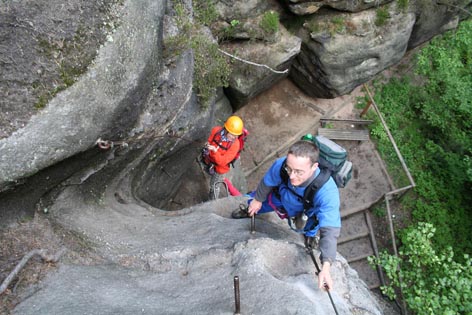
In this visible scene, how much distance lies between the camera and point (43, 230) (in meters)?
4.63

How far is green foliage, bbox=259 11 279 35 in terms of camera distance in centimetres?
922

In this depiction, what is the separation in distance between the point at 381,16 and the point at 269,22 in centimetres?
317

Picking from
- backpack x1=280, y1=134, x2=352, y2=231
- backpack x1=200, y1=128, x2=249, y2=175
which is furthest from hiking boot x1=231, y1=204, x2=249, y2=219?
backpack x1=280, y1=134, x2=352, y2=231

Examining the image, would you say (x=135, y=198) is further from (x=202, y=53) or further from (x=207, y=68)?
(x=202, y=53)

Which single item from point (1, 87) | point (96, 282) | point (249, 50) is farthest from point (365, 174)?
point (1, 87)

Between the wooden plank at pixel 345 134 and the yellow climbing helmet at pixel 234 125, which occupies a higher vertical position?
the yellow climbing helmet at pixel 234 125

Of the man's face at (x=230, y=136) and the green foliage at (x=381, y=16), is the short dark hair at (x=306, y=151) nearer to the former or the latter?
the man's face at (x=230, y=136)

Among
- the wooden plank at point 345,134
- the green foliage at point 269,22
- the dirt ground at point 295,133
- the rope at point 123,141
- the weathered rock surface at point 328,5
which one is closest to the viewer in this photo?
the rope at point 123,141

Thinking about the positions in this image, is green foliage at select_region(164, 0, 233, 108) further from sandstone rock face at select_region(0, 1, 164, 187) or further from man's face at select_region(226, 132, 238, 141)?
sandstone rock face at select_region(0, 1, 164, 187)

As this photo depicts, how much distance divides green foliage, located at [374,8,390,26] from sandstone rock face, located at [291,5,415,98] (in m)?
0.10

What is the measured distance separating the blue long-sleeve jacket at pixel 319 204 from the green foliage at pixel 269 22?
5.49 meters

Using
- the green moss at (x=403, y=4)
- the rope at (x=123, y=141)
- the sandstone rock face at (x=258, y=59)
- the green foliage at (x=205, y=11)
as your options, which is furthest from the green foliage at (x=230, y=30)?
the green moss at (x=403, y=4)

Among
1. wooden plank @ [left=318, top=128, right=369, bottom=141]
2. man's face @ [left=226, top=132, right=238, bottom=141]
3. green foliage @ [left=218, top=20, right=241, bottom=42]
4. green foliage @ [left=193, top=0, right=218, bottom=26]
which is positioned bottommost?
wooden plank @ [left=318, top=128, right=369, bottom=141]

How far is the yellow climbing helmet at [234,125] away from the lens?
723 cm
